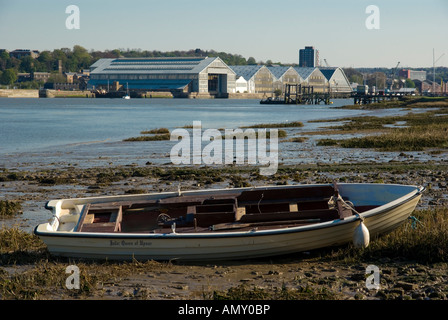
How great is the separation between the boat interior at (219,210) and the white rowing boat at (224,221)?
2cm

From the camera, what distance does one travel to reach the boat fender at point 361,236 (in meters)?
10.3


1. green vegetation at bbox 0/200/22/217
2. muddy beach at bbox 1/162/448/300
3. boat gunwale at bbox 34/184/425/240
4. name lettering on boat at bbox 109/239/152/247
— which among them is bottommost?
muddy beach at bbox 1/162/448/300

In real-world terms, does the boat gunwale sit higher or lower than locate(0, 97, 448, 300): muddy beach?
higher

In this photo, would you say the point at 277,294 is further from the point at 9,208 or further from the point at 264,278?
the point at 9,208

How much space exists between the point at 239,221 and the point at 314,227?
1522mm

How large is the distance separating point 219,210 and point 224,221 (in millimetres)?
476

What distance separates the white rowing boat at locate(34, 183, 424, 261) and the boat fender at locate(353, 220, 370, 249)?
0.03 metres

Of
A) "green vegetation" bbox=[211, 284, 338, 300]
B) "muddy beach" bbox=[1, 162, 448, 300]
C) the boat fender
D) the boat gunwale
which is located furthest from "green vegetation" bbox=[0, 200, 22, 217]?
the boat fender

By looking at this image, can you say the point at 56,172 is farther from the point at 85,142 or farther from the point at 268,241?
the point at 85,142

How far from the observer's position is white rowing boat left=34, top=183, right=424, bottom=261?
10219 millimetres

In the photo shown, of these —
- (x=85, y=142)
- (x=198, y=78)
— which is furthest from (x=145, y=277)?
(x=198, y=78)

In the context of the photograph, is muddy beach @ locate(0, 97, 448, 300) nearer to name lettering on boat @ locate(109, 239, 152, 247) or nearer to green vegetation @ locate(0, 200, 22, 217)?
green vegetation @ locate(0, 200, 22, 217)

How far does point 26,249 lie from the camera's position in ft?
37.5

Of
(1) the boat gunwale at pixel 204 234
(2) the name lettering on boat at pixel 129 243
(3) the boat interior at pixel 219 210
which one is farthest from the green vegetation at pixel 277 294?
(3) the boat interior at pixel 219 210
